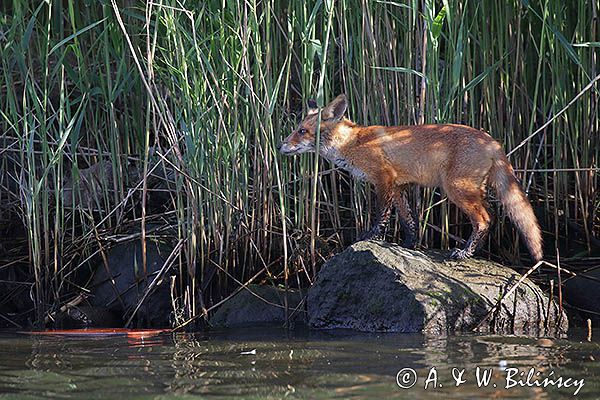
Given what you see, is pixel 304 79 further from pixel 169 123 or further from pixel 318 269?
pixel 318 269

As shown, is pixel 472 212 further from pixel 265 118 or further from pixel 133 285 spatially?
pixel 133 285

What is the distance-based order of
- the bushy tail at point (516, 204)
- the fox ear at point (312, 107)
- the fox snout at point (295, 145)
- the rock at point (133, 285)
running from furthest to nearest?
1. the rock at point (133, 285)
2. the fox ear at point (312, 107)
3. the fox snout at point (295, 145)
4. the bushy tail at point (516, 204)

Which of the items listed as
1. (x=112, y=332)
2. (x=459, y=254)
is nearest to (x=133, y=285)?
(x=112, y=332)

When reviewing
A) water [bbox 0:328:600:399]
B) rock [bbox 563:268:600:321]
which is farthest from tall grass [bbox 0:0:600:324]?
water [bbox 0:328:600:399]

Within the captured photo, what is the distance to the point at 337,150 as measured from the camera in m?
6.59

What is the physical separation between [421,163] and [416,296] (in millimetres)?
1073

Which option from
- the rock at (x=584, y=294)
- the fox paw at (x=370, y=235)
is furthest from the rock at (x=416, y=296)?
the rock at (x=584, y=294)

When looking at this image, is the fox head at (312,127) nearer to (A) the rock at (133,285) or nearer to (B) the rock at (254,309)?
(B) the rock at (254,309)

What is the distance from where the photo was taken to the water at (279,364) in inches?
154

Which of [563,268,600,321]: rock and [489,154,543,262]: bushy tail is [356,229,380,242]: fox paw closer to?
[489,154,543,262]: bushy tail

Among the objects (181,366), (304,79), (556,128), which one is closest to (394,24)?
(304,79)

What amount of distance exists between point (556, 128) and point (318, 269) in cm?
208

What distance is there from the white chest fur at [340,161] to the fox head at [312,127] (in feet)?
0.23

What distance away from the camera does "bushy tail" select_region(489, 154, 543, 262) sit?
19.7 feet
